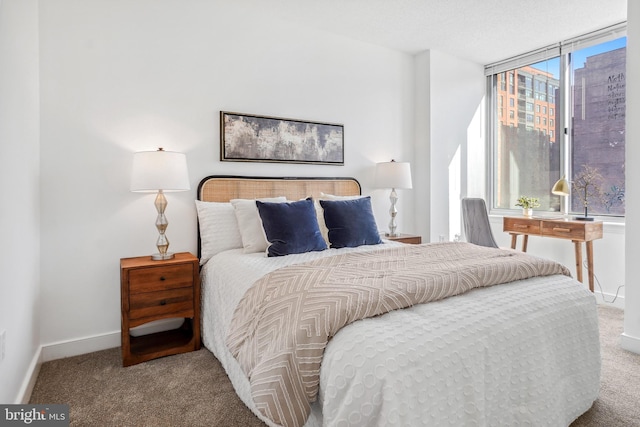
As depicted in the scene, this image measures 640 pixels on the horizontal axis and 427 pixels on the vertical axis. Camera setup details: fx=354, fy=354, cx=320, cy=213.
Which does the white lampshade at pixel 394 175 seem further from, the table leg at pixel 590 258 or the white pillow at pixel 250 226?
the table leg at pixel 590 258

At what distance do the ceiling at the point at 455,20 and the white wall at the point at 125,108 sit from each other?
0.31m

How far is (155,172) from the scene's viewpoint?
94.3 inches

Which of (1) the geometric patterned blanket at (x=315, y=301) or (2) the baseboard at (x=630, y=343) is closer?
(1) the geometric patterned blanket at (x=315, y=301)

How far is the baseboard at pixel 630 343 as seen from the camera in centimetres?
246

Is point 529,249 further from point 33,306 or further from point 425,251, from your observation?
point 33,306

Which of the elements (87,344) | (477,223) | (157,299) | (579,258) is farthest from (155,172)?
(579,258)

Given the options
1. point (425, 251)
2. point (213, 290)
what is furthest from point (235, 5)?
point (425, 251)

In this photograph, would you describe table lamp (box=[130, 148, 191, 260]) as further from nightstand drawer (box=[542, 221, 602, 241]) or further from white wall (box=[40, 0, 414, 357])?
nightstand drawer (box=[542, 221, 602, 241])

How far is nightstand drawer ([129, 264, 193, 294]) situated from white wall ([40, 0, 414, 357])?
18.7 inches

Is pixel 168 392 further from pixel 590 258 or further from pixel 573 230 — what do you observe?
pixel 590 258

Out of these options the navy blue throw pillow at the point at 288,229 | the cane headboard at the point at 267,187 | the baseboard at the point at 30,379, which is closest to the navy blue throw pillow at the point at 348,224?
the navy blue throw pillow at the point at 288,229

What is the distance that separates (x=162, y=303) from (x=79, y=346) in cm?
72

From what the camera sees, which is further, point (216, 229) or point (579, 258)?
point (579, 258)

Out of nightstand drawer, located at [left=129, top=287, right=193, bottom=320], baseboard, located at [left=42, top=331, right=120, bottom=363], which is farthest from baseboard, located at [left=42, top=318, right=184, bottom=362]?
nightstand drawer, located at [left=129, top=287, right=193, bottom=320]
